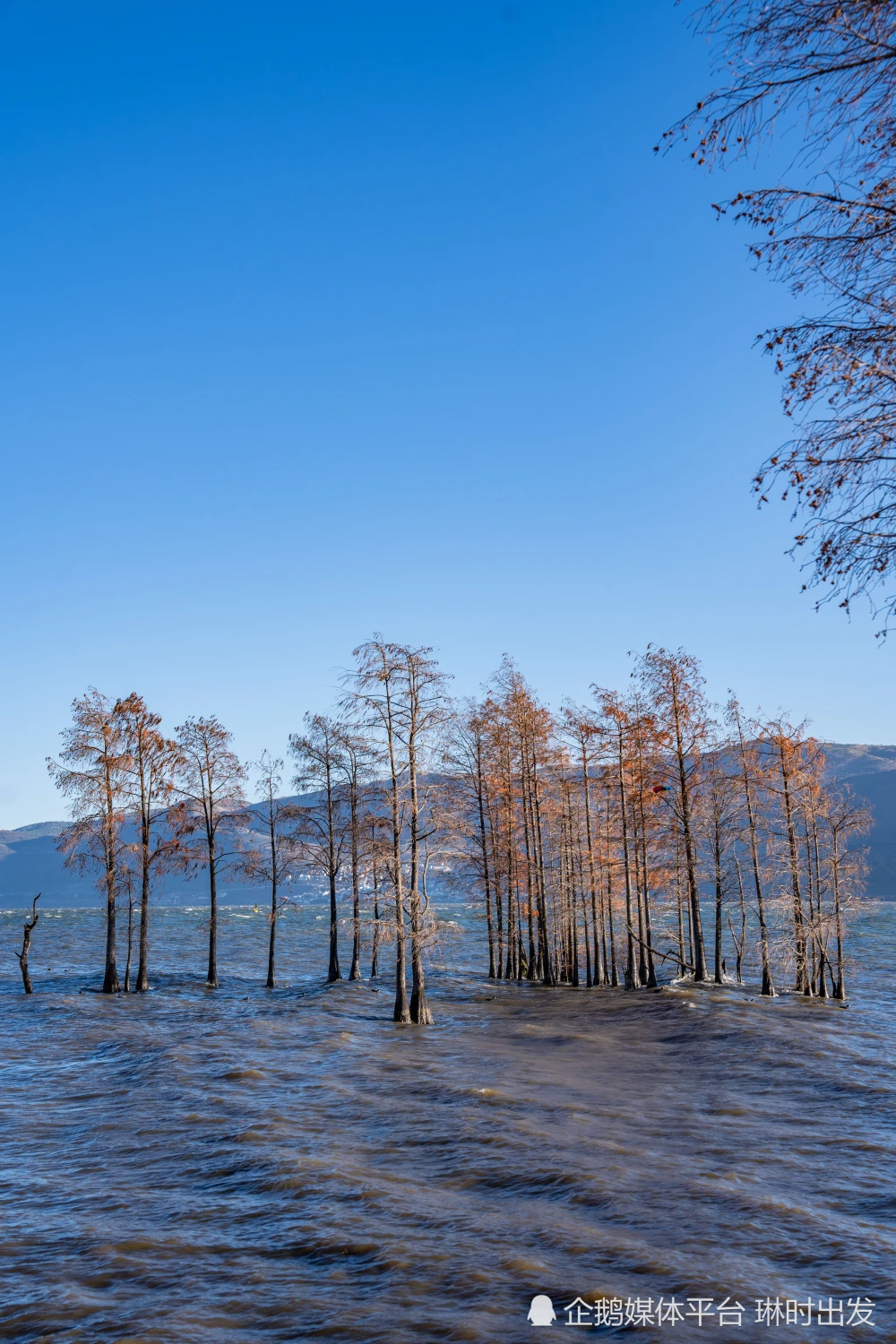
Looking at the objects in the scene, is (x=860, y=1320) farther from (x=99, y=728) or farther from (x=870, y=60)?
(x=99, y=728)

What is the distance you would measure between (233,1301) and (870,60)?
460 inches

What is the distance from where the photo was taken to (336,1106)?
1544cm

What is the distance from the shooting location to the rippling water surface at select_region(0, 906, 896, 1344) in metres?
7.65

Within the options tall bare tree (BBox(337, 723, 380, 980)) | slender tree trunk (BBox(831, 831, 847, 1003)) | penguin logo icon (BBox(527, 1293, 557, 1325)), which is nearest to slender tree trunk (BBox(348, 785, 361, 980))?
tall bare tree (BBox(337, 723, 380, 980))

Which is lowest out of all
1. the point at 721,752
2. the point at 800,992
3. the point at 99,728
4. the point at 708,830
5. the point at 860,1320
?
the point at 800,992

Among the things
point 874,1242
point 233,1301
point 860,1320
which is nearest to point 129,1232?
point 233,1301

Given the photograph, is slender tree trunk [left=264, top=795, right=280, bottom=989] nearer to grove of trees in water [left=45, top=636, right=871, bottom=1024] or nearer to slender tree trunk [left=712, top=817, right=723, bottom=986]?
grove of trees in water [left=45, top=636, right=871, bottom=1024]

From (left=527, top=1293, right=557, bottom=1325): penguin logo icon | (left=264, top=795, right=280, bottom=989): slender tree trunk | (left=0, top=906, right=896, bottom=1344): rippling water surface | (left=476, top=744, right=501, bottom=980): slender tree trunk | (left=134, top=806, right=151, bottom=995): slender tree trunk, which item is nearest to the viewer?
(left=527, top=1293, right=557, bottom=1325): penguin logo icon

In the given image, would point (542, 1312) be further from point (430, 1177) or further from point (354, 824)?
point (354, 824)

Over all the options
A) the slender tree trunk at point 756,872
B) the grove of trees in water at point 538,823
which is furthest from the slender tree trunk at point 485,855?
the slender tree trunk at point 756,872

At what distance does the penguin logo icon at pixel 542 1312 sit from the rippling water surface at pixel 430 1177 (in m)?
0.14

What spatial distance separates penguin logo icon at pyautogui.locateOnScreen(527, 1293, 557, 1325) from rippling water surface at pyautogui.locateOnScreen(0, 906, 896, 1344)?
0.14 meters

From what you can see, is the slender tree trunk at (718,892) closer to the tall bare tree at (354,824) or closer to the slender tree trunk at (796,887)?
the slender tree trunk at (796,887)

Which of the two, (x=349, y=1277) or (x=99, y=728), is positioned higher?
(x=99, y=728)
